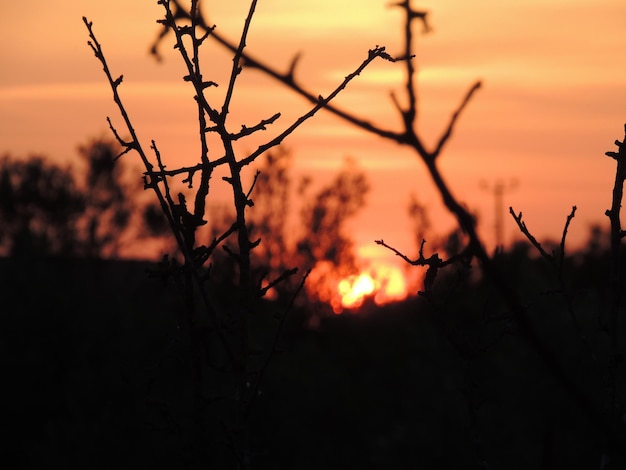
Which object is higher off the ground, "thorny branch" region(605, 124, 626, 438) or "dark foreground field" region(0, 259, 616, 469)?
"dark foreground field" region(0, 259, 616, 469)

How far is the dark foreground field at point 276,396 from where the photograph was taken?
72.4 feet

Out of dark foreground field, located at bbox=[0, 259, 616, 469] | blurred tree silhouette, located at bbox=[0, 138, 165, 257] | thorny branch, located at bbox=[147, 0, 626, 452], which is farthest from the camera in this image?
blurred tree silhouette, located at bbox=[0, 138, 165, 257]

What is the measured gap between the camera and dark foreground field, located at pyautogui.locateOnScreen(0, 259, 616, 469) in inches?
869

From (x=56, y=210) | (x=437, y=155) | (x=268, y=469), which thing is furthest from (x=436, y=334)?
(x=437, y=155)

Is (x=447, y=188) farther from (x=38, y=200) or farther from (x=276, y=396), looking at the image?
(x=38, y=200)

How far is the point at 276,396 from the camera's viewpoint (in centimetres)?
2580

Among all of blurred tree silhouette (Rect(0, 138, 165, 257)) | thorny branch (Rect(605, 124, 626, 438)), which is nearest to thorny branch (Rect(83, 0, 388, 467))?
thorny branch (Rect(605, 124, 626, 438))

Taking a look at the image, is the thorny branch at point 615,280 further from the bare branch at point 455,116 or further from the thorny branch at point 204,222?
the bare branch at point 455,116

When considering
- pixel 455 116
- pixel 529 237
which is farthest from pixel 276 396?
pixel 455 116

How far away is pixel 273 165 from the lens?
37.0 meters

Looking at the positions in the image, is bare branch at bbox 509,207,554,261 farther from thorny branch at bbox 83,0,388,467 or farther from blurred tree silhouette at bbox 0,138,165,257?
blurred tree silhouette at bbox 0,138,165,257

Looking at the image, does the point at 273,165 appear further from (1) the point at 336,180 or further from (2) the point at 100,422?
(2) the point at 100,422

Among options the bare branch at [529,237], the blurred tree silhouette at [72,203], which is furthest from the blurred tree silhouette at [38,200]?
the bare branch at [529,237]

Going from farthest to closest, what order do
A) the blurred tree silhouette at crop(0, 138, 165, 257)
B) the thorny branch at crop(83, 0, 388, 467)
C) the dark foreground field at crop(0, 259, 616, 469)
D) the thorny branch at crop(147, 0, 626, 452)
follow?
1. the blurred tree silhouette at crop(0, 138, 165, 257)
2. the dark foreground field at crop(0, 259, 616, 469)
3. the thorny branch at crop(83, 0, 388, 467)
4. the thorny branch at crop(147, 0, 626, 452)
